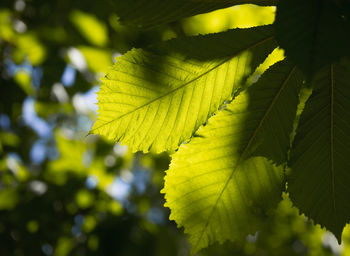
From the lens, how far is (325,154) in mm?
726

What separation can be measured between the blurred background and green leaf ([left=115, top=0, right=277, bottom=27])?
2.51 feet

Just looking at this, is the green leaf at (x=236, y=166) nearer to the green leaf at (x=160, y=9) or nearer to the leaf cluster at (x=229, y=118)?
the leaf cluster at (x=229, y=118)

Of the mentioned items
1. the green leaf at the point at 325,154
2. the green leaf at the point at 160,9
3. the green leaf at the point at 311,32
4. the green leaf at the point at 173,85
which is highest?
the green leaf at the point at 160,9

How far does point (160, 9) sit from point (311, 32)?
28 cm

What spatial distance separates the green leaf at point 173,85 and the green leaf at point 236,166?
5 centimetres

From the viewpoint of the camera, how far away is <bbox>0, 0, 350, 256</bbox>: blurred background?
5.16 feet

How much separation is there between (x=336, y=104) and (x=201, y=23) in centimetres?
93

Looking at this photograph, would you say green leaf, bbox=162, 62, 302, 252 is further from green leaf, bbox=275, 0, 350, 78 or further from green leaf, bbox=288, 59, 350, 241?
green leaf, bbox=275, 0, 350, 78

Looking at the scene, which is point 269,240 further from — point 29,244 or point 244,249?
point 29,244

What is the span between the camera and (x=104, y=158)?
8.34 feet

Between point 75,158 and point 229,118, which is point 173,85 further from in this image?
point 75,158

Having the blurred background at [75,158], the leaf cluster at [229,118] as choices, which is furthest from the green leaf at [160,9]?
the blurred background at [75,158]

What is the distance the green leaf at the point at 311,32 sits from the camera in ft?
1.50

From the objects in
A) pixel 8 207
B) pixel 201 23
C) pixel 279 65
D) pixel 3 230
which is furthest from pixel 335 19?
pixel 3 230
